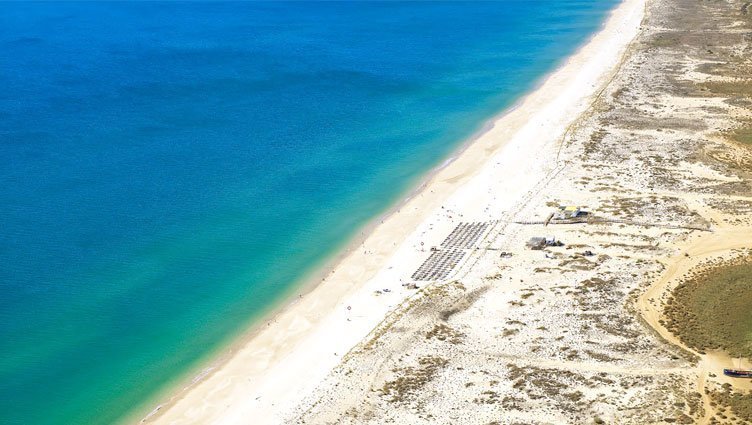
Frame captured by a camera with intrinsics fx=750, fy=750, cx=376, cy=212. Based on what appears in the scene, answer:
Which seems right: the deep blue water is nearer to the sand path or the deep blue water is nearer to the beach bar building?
the beach bar building

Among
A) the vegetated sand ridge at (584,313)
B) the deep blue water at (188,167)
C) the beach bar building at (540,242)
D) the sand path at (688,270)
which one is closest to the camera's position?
the vegetated sand ridge at (584,313)

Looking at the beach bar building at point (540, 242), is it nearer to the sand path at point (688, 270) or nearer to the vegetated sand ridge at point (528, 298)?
the vegetated sand ridge at point (528, 298)

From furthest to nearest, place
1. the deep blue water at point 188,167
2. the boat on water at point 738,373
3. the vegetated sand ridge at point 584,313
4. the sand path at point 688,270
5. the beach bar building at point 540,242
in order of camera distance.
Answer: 1. the beach bar building at point 540,242
2. the deep blue water at point 188,167
3. the boat on water at point 738,373
4. the sand path at point 688,270
5. the vegetated sand ridge at point 584,313

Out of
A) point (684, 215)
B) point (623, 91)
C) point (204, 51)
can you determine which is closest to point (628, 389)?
point (684, 215)

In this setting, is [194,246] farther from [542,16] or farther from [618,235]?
[542,16]

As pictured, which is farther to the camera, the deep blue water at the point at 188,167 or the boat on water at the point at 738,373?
the deep blue water at the point at 188,167

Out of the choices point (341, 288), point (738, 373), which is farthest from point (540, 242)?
point (738, 373)

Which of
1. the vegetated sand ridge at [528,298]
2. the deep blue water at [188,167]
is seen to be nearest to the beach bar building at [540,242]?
the vegetated sand ridge at [528,298]
